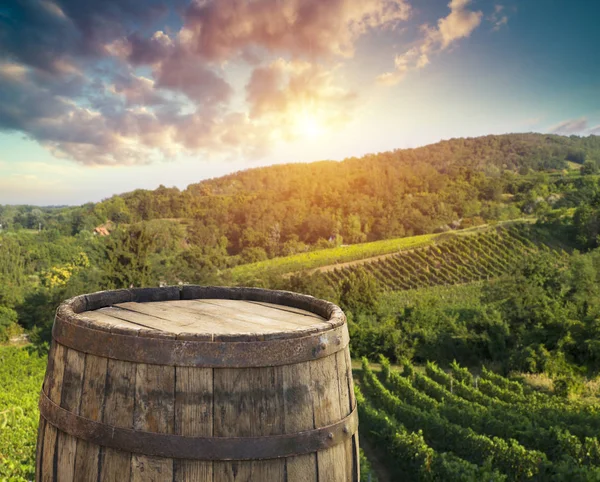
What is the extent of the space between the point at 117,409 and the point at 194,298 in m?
1.18

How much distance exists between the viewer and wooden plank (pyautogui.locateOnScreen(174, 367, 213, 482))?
188 centimetres

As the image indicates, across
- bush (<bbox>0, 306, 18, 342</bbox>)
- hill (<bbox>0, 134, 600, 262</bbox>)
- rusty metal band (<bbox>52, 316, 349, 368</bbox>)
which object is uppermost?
hill (<bbox>0, 134, 600, 262</bbox>)

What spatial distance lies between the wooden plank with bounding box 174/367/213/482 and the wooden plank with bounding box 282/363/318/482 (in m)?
0.31

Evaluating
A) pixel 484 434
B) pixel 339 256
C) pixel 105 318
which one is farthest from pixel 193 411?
pixel 339 256

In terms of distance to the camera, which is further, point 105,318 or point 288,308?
point 288,308

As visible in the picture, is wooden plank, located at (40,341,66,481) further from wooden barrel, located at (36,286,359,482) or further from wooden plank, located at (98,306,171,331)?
wooden plank, located at (98,306,171,331)

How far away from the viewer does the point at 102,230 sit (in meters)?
73.7

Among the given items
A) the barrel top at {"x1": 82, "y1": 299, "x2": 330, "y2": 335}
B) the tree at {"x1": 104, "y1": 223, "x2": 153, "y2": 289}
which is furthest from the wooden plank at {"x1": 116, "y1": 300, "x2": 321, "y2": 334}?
the tree at {"x1": 104, "y1": 223, "x2": 153, "y2": 289}

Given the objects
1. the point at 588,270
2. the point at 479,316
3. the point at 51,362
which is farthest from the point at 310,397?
the point at 588,270

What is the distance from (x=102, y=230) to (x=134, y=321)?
7709 centimetres

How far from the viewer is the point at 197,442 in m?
1.87

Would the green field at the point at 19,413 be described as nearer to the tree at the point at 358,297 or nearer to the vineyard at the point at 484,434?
the vineyard at the point at 484,434

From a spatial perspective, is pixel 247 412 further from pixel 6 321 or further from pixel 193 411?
pixel 6 321

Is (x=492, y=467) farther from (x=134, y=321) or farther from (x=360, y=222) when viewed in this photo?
(x=360, y=222)
